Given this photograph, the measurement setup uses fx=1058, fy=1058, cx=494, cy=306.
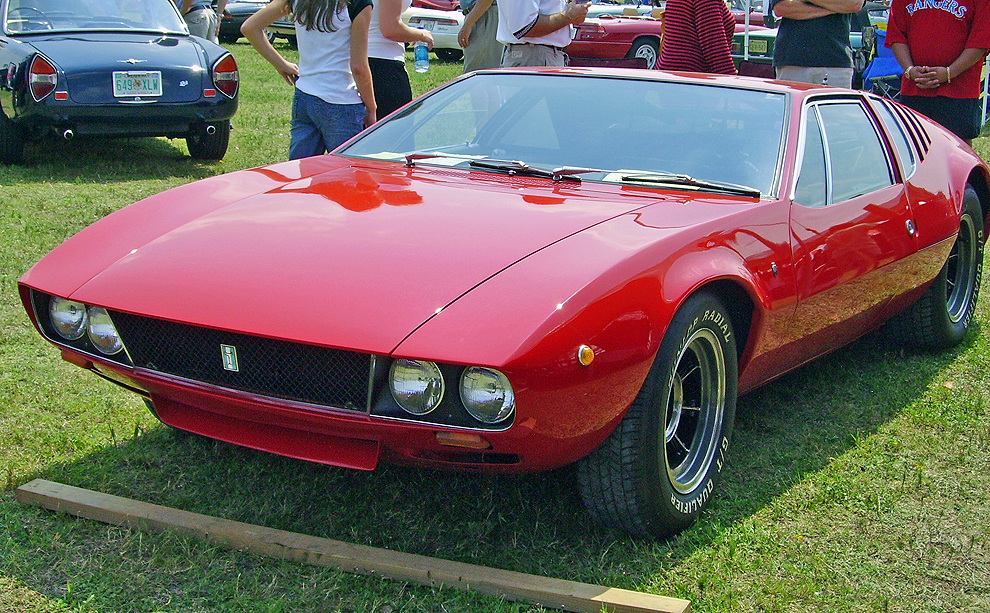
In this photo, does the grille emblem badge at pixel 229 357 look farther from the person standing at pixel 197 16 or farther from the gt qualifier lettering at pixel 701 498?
the person standing at pixel 197 16

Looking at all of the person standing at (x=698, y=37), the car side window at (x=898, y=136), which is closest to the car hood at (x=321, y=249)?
the car side window at (x=898, y=136)

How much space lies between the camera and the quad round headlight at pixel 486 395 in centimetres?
238

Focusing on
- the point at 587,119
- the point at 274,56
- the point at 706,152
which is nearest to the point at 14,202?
the point at 274,56

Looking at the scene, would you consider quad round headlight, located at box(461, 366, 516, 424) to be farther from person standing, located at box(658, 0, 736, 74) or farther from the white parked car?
the white parked car

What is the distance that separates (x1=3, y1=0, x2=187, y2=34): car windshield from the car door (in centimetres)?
612

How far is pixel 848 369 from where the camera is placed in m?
4.47

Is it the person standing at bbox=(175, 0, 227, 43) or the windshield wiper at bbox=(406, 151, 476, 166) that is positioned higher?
the person standing at bbox=(175, 0, 227, 43)

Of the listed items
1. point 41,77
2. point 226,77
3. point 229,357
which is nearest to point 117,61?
point 41,77

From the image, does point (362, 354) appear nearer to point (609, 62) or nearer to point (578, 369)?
point (578, 369)

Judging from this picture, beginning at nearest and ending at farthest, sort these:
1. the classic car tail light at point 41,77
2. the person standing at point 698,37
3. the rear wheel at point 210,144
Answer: the person standing at point 698,37, the classic car tail light at point 41,77, the rear wheel at point 210,144

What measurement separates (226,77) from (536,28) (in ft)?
10.3

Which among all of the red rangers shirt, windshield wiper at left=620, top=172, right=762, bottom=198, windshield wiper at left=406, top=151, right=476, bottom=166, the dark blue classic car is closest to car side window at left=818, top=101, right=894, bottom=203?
windshield wiper at left=620, top=172, right=762, bottom=198

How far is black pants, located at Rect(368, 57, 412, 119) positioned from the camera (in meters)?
5.92

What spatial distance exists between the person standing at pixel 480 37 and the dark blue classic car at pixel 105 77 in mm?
2137
